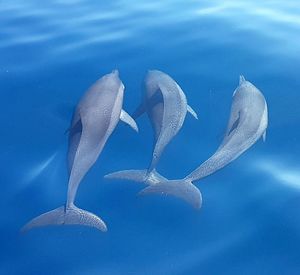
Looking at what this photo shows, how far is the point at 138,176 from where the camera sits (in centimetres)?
629

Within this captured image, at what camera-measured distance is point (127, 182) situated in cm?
639

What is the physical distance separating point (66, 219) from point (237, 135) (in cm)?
253

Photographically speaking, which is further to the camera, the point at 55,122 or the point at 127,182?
the point at 55,122

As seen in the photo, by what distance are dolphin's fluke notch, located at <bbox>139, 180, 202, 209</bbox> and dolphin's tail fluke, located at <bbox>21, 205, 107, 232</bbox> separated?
72 cm

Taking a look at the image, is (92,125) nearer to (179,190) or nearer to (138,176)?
(138,176)

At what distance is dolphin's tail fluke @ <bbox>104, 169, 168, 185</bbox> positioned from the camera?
624 centimetres

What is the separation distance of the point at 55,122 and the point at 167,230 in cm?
280

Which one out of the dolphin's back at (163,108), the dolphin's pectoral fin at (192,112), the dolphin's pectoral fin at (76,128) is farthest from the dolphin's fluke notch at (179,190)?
the dolphin's pectoral fin at (192,112)

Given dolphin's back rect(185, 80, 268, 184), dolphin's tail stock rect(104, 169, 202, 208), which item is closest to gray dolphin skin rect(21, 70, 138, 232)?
dolphin's tail stock rect(104, 169, 202, 208)

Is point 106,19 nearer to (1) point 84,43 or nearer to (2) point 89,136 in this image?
(1) point 84,43

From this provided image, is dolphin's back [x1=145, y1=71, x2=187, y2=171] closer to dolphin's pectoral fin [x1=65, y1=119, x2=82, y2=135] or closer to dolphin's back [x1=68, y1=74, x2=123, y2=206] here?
dolphin's back [x1=68, y1=74, x2=123, y2=206]

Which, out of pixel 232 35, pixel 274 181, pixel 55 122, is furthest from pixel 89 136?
pixel 232 35

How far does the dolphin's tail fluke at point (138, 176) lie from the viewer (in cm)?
624

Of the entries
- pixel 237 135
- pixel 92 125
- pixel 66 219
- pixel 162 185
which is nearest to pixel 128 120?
pixel 92 125
